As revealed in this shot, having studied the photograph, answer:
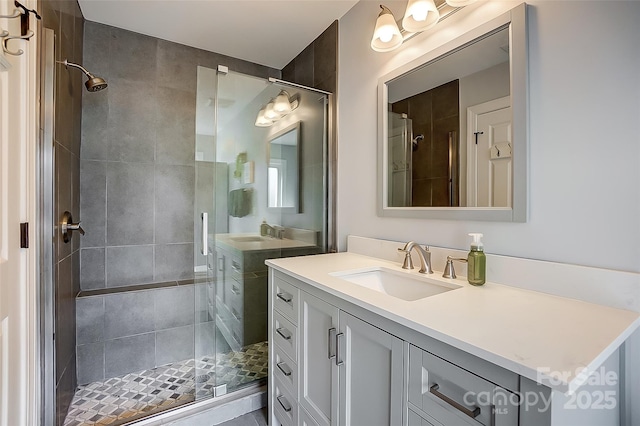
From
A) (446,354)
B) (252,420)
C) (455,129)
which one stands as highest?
(455,129)

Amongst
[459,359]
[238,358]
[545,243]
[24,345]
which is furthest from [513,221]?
[24,345]

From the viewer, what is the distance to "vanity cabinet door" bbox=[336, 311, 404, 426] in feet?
2.61

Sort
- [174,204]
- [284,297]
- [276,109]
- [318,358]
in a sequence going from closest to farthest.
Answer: [318,358] < [284,297] < [276,109] < [174,204]

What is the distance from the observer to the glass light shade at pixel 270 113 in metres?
1.82

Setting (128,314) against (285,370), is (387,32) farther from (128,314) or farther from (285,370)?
(128,314)

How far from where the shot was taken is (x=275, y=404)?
146 centimetres

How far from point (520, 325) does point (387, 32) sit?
1366 millimetres

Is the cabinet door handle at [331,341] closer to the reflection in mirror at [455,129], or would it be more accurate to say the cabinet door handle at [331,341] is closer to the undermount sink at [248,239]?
the reflection in mirror at [455,129]

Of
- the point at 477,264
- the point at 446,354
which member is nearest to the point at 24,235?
the point at 446,354

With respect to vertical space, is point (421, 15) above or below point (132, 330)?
above

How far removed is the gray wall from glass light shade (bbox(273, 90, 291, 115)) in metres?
1.07

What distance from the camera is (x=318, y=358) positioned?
3.68 ft

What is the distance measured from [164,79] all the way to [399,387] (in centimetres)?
262

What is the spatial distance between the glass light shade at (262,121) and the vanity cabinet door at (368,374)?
1.25 metres
